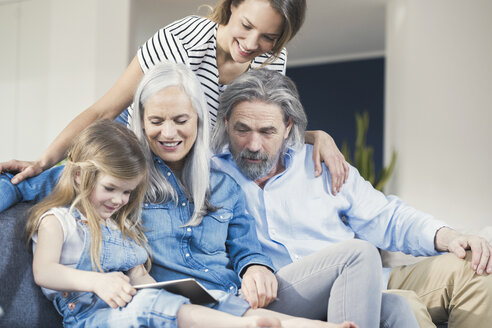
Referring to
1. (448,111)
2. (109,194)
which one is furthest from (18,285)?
(448,111)

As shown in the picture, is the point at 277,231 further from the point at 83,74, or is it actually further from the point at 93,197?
the point at 83,74

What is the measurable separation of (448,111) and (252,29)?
119 inches

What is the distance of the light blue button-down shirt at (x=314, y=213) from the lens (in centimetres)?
173

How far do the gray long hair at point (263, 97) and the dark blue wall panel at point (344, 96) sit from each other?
4.78 metres

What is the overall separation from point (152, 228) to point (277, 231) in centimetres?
48

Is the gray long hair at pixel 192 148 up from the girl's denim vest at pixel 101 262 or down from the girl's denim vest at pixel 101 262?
up

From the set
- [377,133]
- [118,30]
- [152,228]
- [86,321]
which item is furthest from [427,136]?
[86,321]

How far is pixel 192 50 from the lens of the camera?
177 cm

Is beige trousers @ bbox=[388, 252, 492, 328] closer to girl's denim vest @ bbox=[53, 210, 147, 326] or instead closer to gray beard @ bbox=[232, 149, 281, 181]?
gray beard @ bbox=[232, 149, 281, 181]

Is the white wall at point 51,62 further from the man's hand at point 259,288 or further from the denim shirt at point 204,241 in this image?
the man's hand at point 259,288

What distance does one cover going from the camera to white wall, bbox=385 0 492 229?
4.20 metres

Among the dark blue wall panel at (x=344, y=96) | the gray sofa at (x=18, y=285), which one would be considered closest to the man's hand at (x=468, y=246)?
the gray sofa at (x=18, y=285)

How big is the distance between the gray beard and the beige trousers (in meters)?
0.57

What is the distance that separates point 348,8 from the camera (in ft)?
17.0
